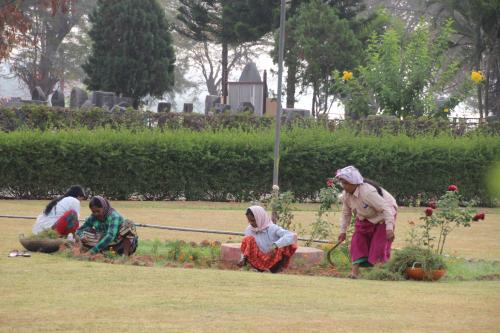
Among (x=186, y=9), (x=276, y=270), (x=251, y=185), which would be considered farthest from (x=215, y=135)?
(x=186, y=9)

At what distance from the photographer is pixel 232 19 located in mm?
48750

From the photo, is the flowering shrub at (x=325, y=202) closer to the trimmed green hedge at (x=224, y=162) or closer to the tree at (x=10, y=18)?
the trimmed green hedge at (x=224, y=162)

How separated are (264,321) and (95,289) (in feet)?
7.38

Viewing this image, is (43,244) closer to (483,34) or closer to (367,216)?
(367,216)

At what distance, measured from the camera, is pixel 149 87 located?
4869cm

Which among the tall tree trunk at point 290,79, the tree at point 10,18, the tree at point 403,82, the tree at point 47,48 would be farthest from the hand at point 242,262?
the tree at point 47,48

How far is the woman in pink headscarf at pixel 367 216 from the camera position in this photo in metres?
12.9

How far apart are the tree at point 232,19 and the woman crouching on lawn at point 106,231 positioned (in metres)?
32.9

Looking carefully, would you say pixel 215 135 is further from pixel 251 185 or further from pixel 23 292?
pixel 23 292

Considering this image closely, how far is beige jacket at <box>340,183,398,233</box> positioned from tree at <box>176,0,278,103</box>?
33.7 metres

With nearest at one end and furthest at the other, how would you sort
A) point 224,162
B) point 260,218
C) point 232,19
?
point 260,218
point 224,162
point 232,19

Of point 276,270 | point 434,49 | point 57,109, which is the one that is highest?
point 434,49

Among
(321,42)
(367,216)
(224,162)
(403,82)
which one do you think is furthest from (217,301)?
(321,42)

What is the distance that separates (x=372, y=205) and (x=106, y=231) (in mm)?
3351
